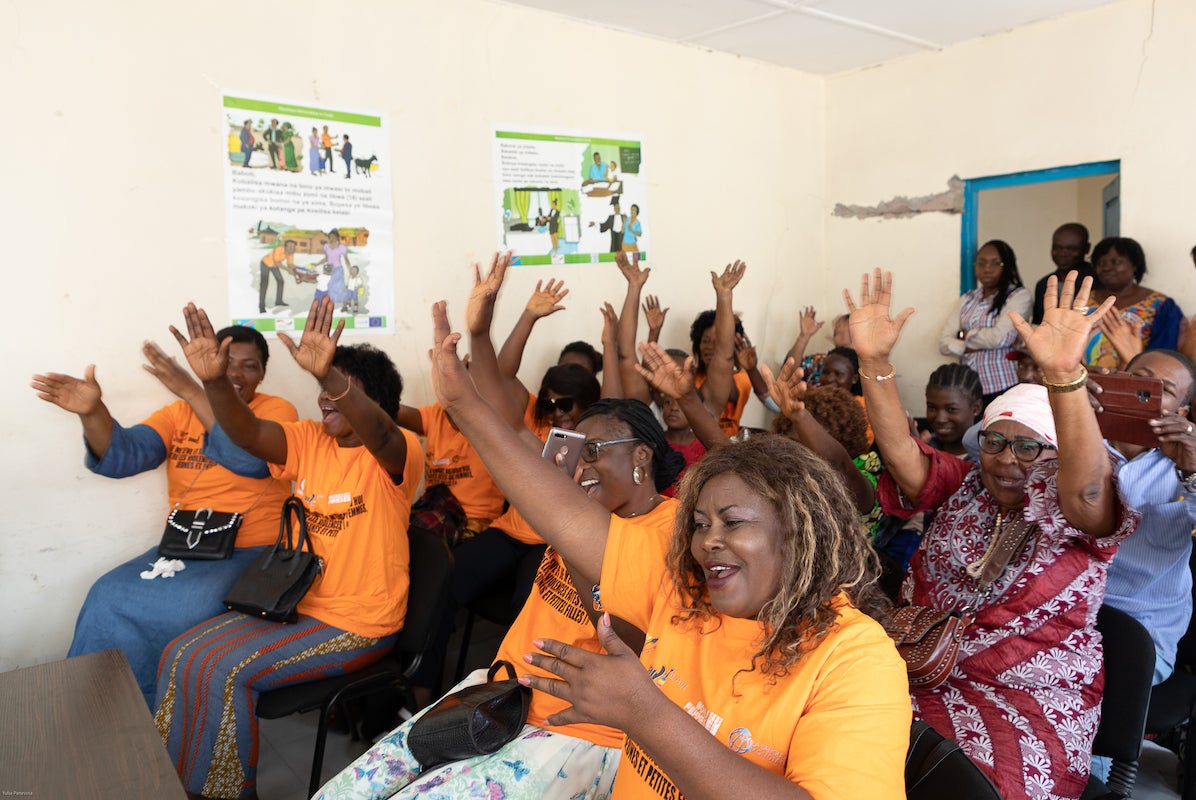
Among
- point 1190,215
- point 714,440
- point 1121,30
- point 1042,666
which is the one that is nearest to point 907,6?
point 1121,30

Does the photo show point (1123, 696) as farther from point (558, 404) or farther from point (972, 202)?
point (972, 202)

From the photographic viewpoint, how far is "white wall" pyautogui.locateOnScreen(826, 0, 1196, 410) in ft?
14.0

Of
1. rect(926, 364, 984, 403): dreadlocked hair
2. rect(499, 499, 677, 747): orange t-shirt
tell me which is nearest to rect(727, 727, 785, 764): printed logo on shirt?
rect(499, 499, 677, 747): orange t-shirt

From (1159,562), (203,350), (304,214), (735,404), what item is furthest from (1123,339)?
(304,214)

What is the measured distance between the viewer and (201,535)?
3.13 meters

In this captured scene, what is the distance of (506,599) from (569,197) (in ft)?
7.15

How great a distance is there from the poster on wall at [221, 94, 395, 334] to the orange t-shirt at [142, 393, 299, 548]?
1.55 ft

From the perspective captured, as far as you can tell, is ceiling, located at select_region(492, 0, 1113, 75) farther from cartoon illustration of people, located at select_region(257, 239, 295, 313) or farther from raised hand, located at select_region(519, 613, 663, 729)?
raised hand, located at select_region(519, 613, 663, 729)

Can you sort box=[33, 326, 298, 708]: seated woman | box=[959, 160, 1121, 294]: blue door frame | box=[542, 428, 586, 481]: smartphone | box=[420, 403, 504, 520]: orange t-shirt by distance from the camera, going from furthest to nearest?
box=[959, 160, 1121, 294]: blue door frame → box=[420, 403, 504, 520]: orange t-shirt → box=[33, 326, 298, 708]: seated woman → box=[542, 428, 586, 481]: smartphone

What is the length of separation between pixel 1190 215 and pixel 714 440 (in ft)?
9.87

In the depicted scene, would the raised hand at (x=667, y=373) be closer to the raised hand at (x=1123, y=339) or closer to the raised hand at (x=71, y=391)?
the raised hand at (x=1123, y=339)

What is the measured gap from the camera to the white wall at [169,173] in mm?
3168

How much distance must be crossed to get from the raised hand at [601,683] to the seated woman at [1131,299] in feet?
12.7

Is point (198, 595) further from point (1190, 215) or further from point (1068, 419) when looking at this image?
point (1190, 215)
